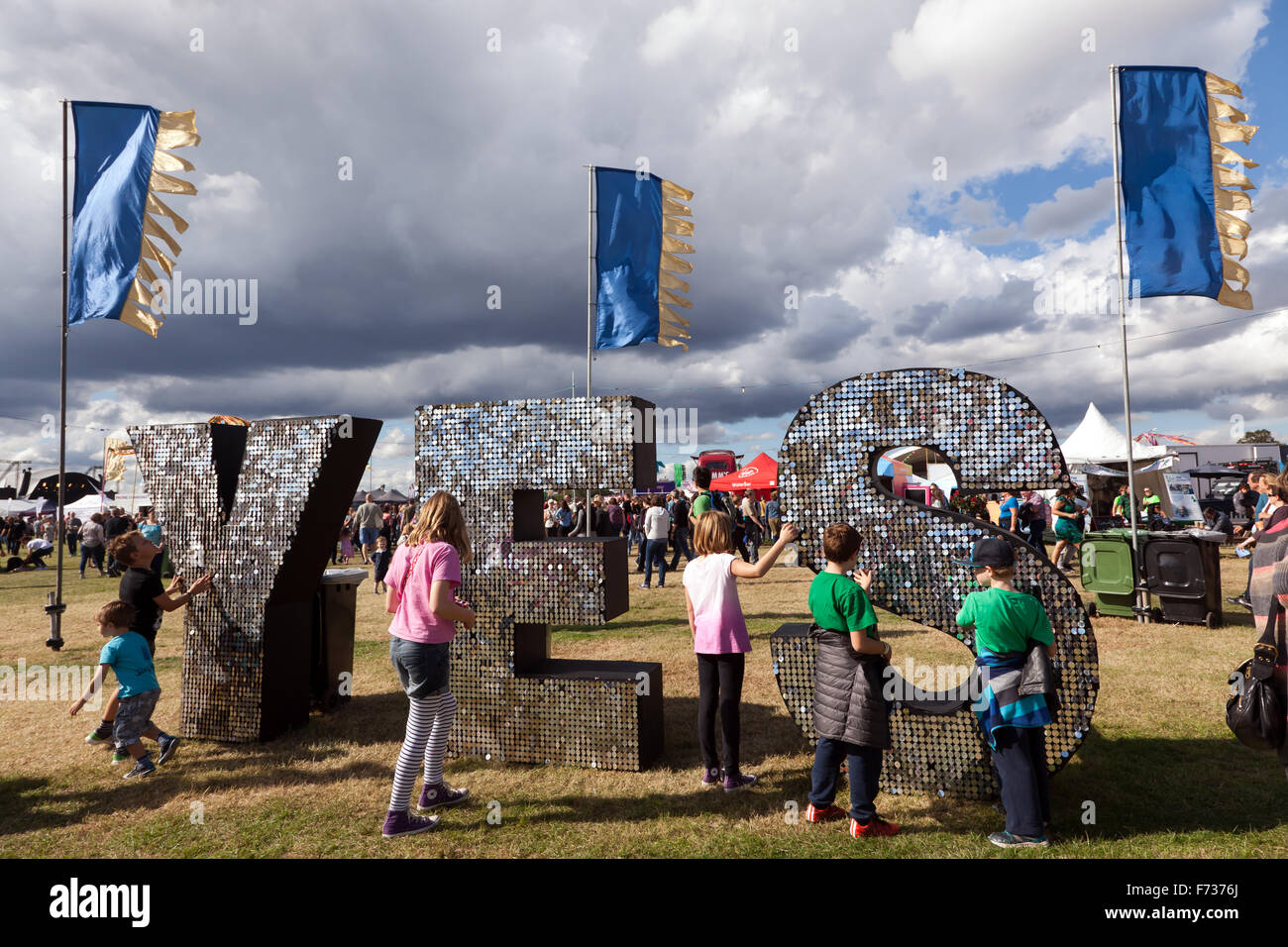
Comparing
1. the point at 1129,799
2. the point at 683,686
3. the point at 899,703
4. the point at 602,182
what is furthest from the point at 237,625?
the point at 602,182

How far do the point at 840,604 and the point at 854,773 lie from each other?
893mm

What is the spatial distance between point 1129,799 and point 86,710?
838cm

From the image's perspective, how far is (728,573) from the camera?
164 inches

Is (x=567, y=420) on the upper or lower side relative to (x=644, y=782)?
upper

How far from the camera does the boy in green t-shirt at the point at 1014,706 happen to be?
11.1 feet

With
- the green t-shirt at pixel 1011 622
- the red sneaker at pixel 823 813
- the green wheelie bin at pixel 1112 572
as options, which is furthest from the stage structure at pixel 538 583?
the green wheelie bin at pixel 1112 572

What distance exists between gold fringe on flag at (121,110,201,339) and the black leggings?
7939 mm

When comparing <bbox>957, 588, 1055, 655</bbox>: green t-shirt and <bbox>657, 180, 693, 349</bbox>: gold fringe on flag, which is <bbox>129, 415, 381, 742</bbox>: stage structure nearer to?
<bbox>957, 588, 1055, 655</bbox>: green t-shirt

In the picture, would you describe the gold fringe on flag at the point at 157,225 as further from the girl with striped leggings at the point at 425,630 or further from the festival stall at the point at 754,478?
the festival stall at the point at 754,478

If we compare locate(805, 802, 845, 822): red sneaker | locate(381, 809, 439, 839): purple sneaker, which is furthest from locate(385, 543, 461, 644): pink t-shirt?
locate(805, 802, 845, 822): red sneaker

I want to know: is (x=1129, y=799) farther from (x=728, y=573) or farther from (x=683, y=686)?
(x=683, y=686)

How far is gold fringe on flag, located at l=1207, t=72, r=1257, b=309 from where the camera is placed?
8727 mm

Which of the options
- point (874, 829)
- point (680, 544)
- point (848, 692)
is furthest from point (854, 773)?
point (680, 544)
